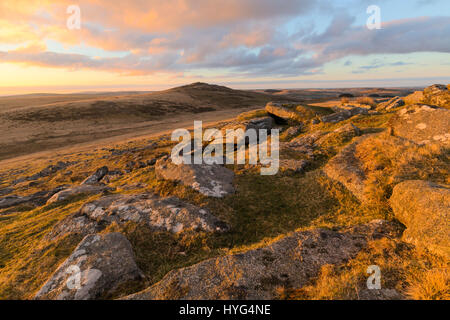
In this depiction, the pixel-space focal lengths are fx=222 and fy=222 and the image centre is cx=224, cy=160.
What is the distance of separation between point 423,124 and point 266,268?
13.1 meters

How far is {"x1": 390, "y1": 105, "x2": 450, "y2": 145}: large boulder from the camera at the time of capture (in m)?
11.6

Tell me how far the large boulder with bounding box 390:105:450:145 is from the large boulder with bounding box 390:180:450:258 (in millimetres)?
5983

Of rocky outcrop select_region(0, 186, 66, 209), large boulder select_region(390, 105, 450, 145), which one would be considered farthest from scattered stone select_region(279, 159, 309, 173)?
rocky outcrop select_region(0, 186, 66, 209)

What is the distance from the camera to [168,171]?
12.0 m

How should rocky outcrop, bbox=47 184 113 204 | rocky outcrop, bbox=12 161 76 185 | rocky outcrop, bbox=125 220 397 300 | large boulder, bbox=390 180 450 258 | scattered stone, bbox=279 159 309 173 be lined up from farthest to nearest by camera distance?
rocky outcrop, bbox=12 161 76 185, rocky outcrop, bbox=47 184 113 204, scattered stone, bbox=279 159 309 173, large boulder, bbox=390 180 450 258, rocky outcrop, bbox=125 220 397 300

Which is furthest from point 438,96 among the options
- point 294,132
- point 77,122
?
point 77,122

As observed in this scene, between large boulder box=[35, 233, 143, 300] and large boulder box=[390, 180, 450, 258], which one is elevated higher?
large boulder box=[390, 180, 450, 258]

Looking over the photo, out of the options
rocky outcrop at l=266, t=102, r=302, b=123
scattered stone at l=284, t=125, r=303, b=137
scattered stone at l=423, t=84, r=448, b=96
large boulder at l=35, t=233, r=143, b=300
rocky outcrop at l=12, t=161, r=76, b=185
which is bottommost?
rocky outcrop at l=12, t=161, r=76, b=185

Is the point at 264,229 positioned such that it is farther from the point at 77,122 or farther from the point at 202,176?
the point at 77,122

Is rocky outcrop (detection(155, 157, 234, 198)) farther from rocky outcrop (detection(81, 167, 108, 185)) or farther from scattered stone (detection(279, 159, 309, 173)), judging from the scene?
rocky outcrop (detection(81, 167, 108, 185))

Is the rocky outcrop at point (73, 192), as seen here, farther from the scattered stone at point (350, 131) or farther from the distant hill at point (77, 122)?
the distant hill at point (77, 122)
